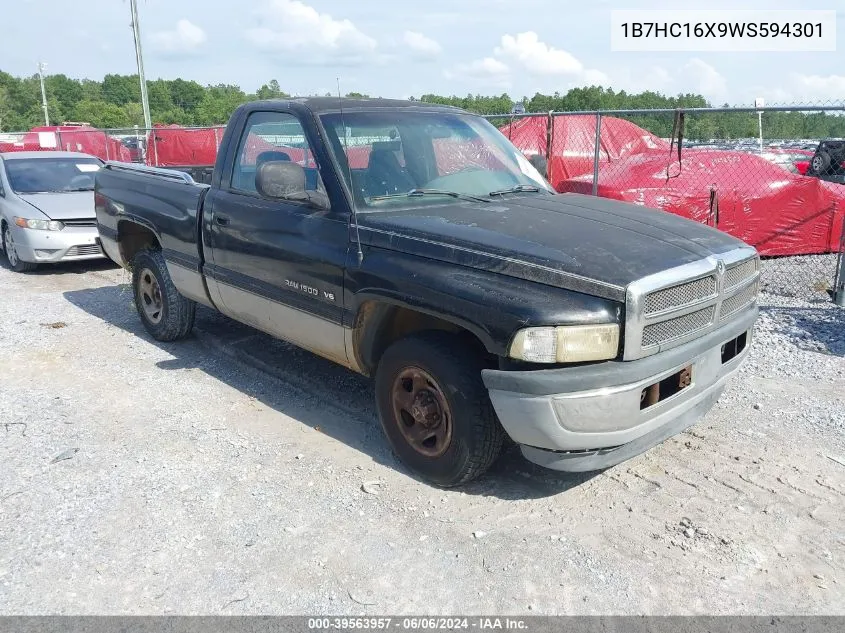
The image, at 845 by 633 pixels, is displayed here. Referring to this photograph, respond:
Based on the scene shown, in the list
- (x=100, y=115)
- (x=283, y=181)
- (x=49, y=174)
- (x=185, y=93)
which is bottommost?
(x=283, y=181)

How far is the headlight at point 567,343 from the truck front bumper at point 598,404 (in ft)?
0.18

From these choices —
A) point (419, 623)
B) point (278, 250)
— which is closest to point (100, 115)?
point (278, 250)

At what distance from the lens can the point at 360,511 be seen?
11.8ft

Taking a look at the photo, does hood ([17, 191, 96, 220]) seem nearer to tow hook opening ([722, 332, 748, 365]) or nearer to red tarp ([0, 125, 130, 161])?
tow hook opening ([722, 332, 748, 365])

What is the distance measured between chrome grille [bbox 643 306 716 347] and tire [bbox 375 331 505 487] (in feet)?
2.66

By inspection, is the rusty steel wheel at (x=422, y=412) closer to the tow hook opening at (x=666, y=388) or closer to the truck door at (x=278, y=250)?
the truck door at (x=278, y=250)

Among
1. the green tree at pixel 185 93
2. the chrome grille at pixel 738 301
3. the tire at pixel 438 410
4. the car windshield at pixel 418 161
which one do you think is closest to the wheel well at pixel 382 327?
the tire at pixel 438 410

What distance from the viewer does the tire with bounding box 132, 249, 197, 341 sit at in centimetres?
603

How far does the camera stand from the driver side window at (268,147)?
4.35m

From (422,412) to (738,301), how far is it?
5.86 ft

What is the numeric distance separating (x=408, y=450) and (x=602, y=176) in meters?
6.80

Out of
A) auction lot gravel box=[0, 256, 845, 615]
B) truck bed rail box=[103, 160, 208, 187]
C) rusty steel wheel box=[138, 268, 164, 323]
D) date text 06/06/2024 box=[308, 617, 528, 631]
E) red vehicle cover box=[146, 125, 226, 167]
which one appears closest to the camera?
date text 06/06/2024 box=[308, 617, 528, 631]

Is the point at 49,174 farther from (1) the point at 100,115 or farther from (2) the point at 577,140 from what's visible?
(1) the point at 100,115

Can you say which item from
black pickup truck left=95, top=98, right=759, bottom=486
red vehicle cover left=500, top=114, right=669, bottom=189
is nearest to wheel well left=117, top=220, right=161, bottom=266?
black pickup truck left=95, top=98, right=759, bottom=486
